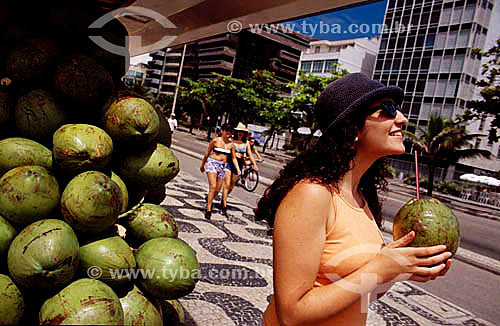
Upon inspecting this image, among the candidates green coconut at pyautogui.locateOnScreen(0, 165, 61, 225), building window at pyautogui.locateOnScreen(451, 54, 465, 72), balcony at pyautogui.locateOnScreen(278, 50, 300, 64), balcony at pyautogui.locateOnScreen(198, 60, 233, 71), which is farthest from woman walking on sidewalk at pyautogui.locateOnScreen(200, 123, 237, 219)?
balcony at pyautogui.locateOnScreen(278, 50, 300, 64)

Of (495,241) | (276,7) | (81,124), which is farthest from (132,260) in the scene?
(495,241)

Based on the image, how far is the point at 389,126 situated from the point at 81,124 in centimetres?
134

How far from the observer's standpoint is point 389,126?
1758mm

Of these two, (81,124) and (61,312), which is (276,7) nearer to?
(81,124)

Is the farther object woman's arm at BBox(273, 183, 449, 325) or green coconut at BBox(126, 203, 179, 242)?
green coconut at BBox(126, 203, 179, 242)

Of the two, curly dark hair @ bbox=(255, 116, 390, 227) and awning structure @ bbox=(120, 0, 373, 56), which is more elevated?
awning structure @ bbox=(120, 0, 373, 56)

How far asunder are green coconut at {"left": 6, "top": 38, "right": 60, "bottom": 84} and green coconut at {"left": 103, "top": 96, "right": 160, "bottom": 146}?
0.36 meters

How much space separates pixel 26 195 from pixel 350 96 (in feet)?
4.48

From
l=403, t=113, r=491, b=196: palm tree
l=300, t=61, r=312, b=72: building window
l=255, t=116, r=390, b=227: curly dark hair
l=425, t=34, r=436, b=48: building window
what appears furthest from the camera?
l=300, t=61, r=312, b=72: building window

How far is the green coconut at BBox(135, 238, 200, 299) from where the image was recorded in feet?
5.65

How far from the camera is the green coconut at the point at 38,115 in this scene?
1774 millimetres

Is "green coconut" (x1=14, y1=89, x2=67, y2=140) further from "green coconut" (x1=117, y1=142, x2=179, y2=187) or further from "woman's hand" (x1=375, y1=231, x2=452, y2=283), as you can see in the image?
"woman's hand" (x1=375, y1=231, x2=452, y2=283)

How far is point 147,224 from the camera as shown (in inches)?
75.6

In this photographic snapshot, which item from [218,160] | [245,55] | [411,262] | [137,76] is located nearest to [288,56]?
[245,55]
